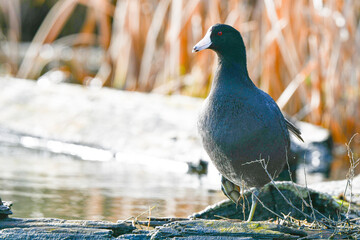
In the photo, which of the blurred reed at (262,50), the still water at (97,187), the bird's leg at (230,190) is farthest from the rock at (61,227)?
the blurred reed at (262,50)

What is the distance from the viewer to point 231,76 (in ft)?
12.4

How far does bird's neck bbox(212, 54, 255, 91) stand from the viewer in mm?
3760

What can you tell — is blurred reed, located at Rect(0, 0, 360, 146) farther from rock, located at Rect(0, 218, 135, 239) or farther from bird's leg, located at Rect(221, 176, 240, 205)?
rock, located at Rect(0, 218, 135, 239)

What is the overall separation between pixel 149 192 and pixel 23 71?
527cm

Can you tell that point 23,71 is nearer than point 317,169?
No

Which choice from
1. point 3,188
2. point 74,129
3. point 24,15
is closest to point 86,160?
point 74,129

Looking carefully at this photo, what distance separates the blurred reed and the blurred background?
0.01 m

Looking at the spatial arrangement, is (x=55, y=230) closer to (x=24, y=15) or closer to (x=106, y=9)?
(x=106, y=9)

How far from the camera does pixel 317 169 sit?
7.37m

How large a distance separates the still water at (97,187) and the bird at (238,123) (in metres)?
1.15

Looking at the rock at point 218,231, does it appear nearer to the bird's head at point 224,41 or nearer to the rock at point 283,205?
the rock at point 283,205

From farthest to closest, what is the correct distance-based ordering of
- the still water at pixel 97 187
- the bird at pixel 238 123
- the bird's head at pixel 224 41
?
1. the still water at pixel 97 187
2. the bird's head at pixel 224 41
3. the bird at pixel 238 123

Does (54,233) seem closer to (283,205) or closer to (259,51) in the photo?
(283,205)

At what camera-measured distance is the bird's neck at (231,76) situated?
3.76m
